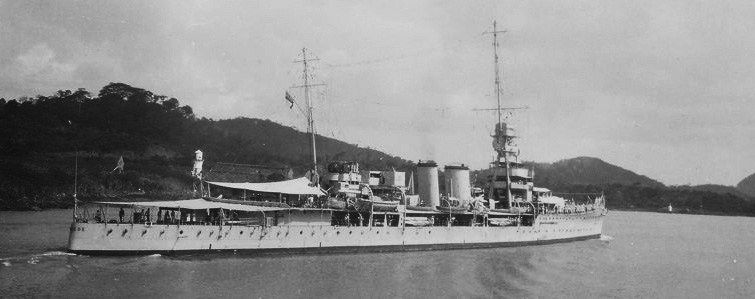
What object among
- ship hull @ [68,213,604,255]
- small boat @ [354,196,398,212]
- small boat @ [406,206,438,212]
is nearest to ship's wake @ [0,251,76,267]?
ship hull @ [68,213,604,255]

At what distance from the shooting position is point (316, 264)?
102ft

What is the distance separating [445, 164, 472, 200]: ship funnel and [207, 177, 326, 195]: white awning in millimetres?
13055

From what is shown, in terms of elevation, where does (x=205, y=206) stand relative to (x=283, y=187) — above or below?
below

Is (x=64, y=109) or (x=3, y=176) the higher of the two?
(x=64, y=109)

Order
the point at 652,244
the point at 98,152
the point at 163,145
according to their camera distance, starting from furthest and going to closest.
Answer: the point at 163,145
the point at 98,152
the point at 652,244

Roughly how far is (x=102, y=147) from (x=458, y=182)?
76390mm

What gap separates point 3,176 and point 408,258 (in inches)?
2452

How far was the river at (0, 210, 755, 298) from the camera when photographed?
2325cm

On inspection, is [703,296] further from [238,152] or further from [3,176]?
[238,152]

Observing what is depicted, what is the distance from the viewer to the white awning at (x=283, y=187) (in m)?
35.4

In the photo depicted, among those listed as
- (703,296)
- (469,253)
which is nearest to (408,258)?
(469,253)

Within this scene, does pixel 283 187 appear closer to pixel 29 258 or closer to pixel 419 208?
pixel 419 208

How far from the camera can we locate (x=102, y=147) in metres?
100

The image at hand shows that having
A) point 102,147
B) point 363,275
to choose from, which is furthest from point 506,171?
point 102,147
